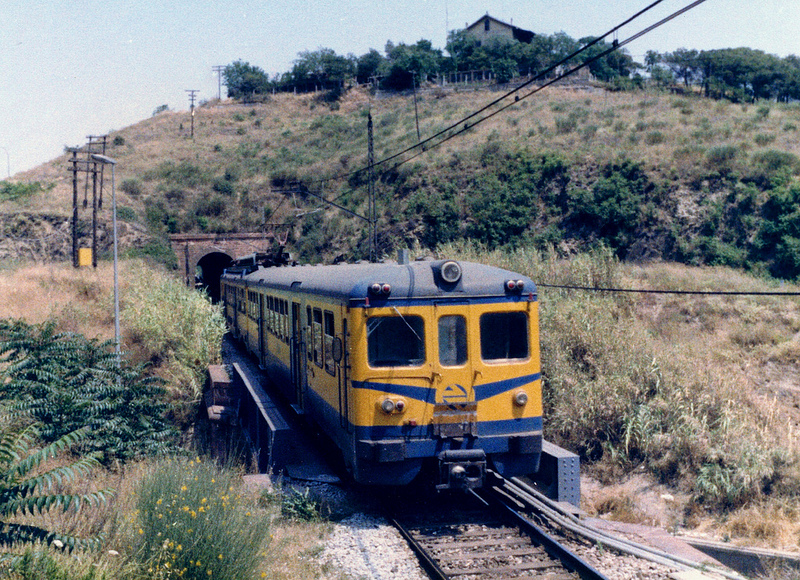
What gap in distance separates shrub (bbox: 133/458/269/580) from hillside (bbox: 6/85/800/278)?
82.4 feet

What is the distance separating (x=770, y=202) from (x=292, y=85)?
215 feet

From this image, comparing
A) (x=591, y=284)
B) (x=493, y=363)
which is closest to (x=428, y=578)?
(x=493, y=363)

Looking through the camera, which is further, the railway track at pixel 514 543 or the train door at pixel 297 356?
the train door at pixel 297 356

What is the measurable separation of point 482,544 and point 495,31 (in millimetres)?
82015

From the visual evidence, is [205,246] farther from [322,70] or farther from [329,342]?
[322,70]

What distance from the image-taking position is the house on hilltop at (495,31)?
8088cm

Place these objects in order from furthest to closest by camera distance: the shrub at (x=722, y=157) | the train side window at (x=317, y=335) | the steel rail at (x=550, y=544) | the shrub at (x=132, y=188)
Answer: the shrub at (x=132, y=188)
the shrub at (x=722, y=157)
the train side window at (x=317, y=335)
the steel rail at (x=550, y=544)

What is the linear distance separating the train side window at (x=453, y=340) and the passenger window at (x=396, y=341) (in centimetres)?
25

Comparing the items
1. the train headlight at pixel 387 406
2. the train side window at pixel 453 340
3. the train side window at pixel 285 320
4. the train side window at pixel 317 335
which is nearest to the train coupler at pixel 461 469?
the train headlight at pixel 387 406

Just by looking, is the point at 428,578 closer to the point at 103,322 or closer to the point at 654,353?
the point at 654,353

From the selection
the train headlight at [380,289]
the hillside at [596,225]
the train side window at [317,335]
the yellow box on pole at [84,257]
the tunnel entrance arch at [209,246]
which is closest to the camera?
the train headlight at [380,289]

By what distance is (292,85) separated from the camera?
8462cm

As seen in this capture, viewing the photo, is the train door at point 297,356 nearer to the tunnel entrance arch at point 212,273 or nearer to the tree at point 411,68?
the tunnel entrance arch at point 212,273

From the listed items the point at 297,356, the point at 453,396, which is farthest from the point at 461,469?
the point at 297,356
